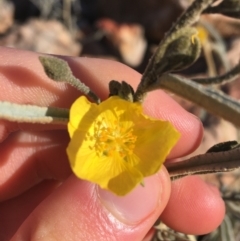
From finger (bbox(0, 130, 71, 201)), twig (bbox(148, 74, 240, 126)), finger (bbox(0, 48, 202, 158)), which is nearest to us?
twig (bbox(148, 74, 240, 126))

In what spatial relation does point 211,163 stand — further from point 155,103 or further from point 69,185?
point 155,103

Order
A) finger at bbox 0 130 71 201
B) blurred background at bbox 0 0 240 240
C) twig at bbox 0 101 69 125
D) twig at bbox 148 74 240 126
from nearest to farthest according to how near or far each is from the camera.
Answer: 1. twig at bbox 148 74 240 126
2. twig at bbox 0 101 69 125
3. finger at bbox 0 130 71 201
4. blurred background at bbox 0 0 240 240

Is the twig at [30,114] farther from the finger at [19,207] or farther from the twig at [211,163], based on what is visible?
the finger at [19,207]

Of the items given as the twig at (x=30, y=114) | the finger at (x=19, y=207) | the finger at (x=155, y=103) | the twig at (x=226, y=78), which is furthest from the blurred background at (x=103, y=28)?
the twig at (x=30, y=114)

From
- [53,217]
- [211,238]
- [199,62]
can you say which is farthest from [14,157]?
[199,62]

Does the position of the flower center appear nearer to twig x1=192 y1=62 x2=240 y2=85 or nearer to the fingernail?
the fingernail

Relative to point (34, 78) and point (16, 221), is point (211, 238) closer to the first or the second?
point (16, 221)

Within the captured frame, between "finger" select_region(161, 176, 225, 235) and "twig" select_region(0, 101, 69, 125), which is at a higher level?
"twig" select_region(0, 101, 69, 125)

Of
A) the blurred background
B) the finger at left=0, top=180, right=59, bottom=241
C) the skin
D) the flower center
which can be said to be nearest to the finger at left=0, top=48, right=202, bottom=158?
the skin
